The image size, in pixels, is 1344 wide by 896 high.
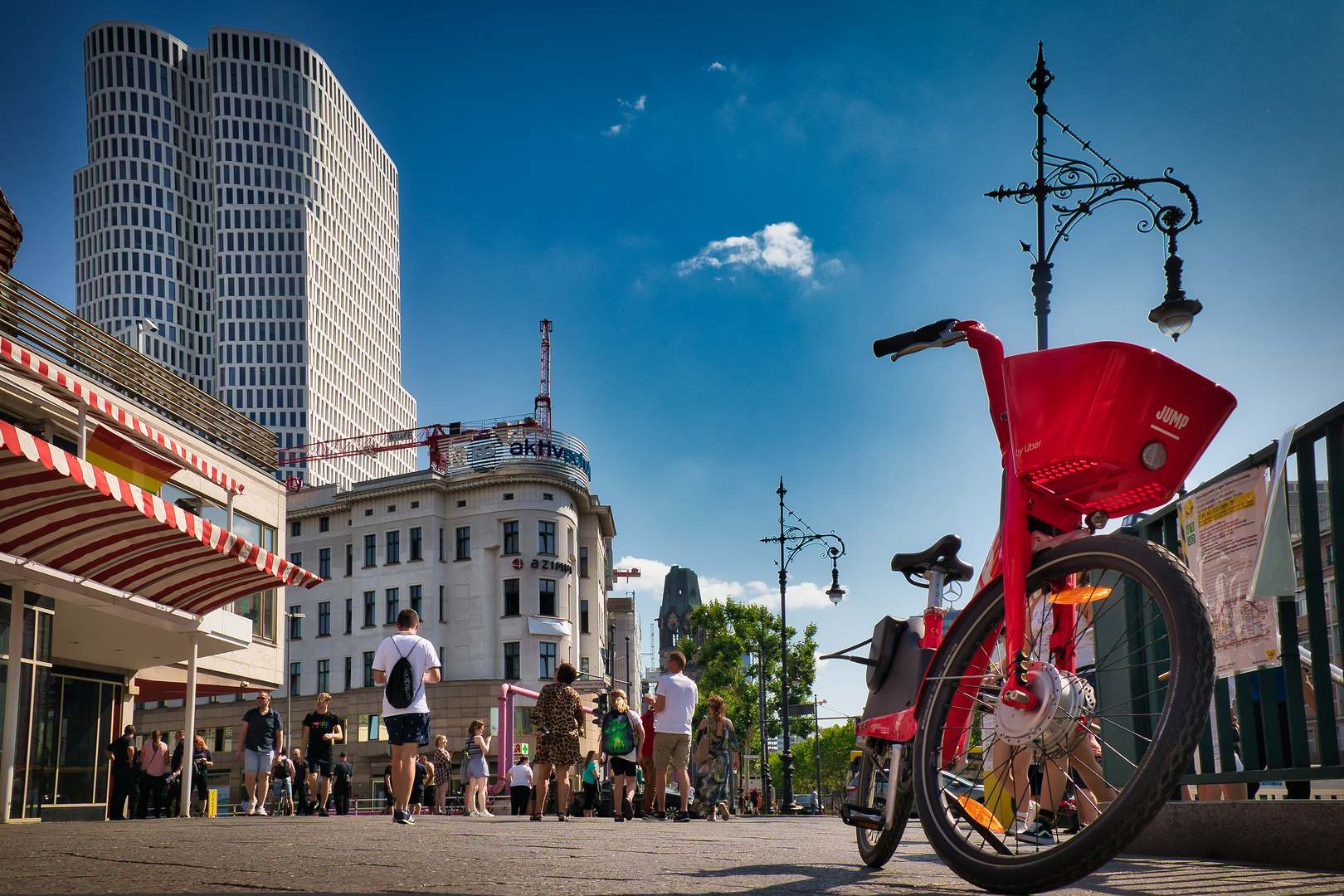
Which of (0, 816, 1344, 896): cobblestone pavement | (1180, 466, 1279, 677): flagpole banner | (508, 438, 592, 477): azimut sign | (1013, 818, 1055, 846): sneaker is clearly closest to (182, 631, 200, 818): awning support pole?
(0, 816, 1344, 896): cobblestone pavement

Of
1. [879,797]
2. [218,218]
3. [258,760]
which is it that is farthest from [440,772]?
[218,218]

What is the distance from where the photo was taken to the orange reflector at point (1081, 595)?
3.16 metres

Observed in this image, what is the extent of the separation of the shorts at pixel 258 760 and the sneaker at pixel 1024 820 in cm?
1638

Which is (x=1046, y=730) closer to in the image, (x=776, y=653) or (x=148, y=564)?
(x=148, y=564)

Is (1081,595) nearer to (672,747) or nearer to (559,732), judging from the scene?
(559,732)

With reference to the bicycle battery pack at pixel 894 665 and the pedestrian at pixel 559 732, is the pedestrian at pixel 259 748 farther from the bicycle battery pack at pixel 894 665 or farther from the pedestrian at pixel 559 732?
the bicycle battery pack at pixel 894 665

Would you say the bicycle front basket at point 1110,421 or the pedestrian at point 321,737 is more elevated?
the bicycle front basket at point 1110,421

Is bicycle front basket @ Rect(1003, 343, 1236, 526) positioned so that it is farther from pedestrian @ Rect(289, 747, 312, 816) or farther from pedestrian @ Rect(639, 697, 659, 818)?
pedestrian @ Rect(289, 747, 312, 816)

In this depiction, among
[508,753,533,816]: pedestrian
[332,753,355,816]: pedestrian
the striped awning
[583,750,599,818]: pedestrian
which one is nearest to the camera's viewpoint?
the striped awning

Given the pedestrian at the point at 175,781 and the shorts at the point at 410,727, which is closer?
the shorts at the point at 410,727

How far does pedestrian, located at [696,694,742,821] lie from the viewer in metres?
15.1

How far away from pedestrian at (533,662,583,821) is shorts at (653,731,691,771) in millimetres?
940

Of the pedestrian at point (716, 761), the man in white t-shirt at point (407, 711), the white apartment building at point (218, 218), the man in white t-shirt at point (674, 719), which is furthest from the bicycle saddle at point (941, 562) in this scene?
the white apartment building at point (218, 218)

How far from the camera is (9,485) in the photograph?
1366 cm
